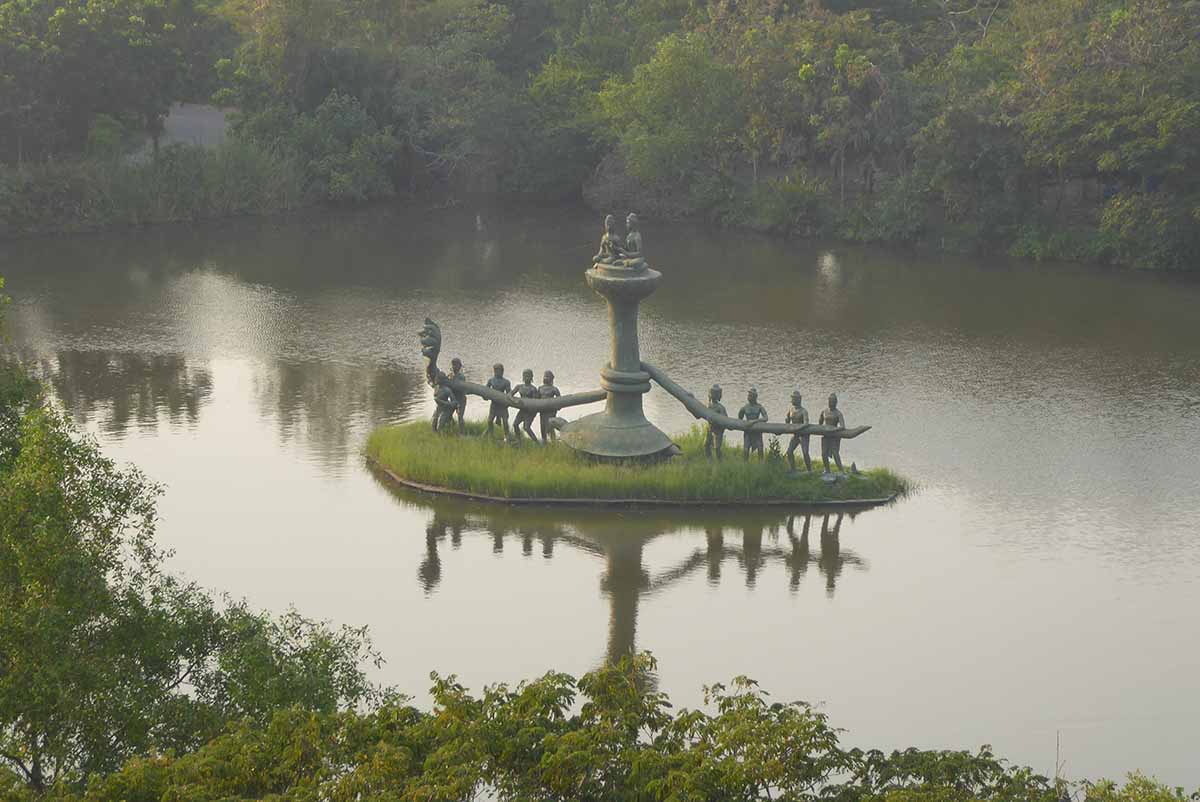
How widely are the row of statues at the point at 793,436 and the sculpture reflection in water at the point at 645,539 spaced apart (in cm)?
110

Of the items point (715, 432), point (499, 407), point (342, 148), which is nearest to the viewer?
point (715, 432)

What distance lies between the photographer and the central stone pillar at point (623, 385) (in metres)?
25.2

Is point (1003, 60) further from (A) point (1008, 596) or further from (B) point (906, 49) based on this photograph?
(A) point (1008, 596)

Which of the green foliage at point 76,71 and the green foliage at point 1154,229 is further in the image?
the green foliage at point 76,71

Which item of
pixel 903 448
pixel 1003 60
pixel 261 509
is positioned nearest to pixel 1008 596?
pixel 903 448

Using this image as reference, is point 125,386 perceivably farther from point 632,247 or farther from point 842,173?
point 842,173

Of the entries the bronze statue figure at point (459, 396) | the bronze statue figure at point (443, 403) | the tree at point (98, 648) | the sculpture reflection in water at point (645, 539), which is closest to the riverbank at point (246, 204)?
the bronze statue figure at point (459, 396)

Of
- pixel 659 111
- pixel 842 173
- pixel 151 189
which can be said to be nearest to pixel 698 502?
pixel 842 173

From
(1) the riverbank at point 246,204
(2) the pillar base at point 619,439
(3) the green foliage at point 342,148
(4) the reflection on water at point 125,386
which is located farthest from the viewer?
(3) the green foliage at point 342,148

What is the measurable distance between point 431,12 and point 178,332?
2674cm

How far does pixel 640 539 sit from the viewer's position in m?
23.5

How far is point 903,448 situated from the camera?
27.4 metres

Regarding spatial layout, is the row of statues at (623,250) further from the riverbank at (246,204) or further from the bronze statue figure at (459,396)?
the riverbank at (246,204)

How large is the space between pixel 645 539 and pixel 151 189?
30.7m
